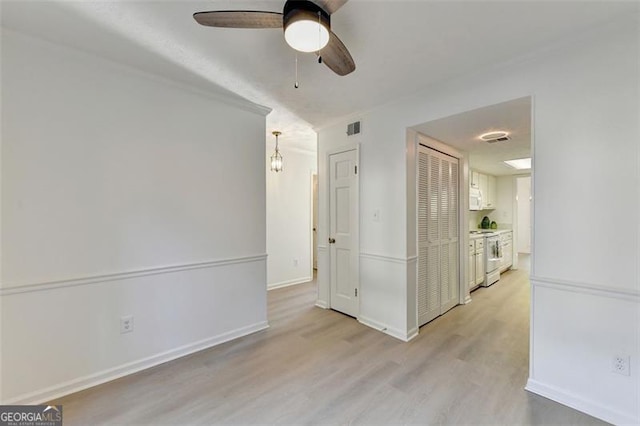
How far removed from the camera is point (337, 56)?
1.58 metres

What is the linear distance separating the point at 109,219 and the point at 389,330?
9.17ft

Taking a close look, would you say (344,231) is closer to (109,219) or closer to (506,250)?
(109,219)

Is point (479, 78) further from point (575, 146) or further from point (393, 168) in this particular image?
point (393, 168)

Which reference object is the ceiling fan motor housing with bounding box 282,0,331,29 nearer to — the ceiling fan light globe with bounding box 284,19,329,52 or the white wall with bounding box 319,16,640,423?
the ceiling fan light globe with bounding box 284,19,329,52

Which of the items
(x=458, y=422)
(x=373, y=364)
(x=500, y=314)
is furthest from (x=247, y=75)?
(x=500, y=314)

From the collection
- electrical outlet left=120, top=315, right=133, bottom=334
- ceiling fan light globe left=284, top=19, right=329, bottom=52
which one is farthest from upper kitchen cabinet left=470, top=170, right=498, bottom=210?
electrical outlet left=120, top=315, right=133, bottom=334

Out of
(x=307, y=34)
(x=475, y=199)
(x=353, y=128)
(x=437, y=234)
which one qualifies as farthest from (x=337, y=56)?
(x=475, y=199)

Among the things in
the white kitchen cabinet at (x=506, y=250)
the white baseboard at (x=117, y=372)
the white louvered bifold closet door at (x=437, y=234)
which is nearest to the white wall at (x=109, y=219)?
the white baseboard at (x=117, y=372)

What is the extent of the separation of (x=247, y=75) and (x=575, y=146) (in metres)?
2.51

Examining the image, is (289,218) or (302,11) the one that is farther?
(289,218)

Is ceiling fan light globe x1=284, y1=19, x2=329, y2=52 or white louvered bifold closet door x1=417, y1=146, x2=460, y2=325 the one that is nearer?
ceiling fan light globe x1=284, y1=19, x2=329, y2=52

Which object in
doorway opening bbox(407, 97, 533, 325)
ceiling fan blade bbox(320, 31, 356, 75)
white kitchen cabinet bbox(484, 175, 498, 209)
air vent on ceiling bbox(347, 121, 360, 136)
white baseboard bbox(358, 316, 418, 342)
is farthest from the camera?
white kitchen cabinet bbox(484, 175, 498, 209)

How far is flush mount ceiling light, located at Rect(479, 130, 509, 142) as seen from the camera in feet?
9.25

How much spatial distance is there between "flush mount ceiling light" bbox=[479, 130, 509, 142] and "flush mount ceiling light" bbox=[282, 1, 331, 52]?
2.28 metres
